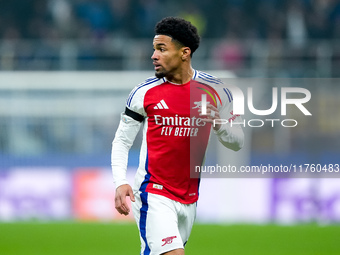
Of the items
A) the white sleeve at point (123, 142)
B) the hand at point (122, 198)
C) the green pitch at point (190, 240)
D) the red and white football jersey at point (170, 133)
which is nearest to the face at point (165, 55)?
the red and white football jersey at point (170, 133)

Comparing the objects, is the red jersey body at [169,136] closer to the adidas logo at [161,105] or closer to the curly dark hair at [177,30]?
the adidas logo at [161,105]

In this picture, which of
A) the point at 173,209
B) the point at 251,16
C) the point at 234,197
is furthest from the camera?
the point at 251,16

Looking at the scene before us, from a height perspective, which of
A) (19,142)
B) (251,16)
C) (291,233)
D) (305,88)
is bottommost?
(291,233)

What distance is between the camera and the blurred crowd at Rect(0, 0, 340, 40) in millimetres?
17719

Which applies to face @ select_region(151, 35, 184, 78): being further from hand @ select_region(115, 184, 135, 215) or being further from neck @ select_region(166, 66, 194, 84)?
hand @ select_region(115, 184, 135, 215)

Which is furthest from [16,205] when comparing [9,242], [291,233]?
[291,233]

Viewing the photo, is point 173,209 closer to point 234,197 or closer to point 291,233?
point 291,233

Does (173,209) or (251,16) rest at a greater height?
(251,16)

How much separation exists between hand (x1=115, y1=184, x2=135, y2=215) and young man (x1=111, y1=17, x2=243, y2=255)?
8 centimetres

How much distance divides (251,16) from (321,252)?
30.9 feet

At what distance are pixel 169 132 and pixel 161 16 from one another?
13.1 metres

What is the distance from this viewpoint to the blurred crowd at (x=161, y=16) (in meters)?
17.7

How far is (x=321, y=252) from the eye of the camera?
10.1 m

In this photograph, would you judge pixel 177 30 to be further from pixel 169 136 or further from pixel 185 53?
pixel 169 136
